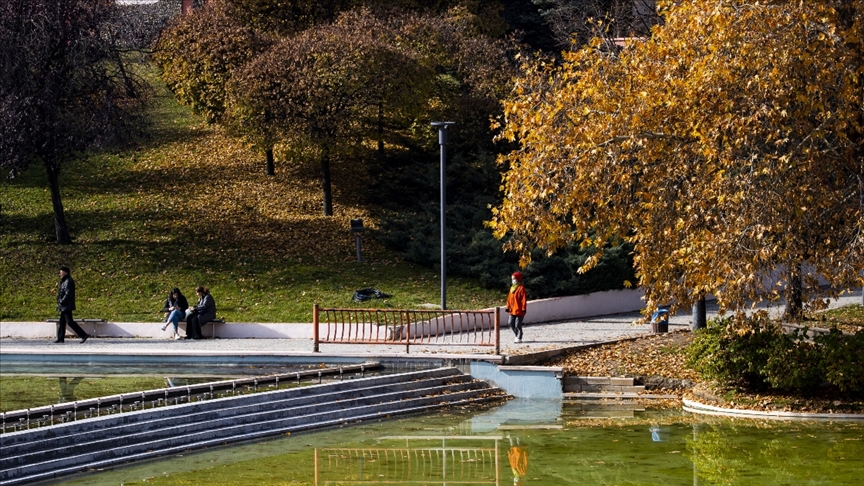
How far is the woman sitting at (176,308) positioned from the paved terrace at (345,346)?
36cm

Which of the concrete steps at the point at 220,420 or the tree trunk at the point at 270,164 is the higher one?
the tree trunk at the point at 270,164

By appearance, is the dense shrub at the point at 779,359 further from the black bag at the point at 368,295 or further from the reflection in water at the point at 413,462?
the black bag at the point at 368,295

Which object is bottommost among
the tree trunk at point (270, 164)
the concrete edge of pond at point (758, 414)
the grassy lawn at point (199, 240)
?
the concrete edge of pond at point (758, 414)

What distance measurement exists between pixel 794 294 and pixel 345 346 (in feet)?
29.8

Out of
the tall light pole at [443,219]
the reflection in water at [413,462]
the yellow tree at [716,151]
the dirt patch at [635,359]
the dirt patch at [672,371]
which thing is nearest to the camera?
the reflection in water at [413,462]

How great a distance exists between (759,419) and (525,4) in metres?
32.6

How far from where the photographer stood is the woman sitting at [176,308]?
1041 inches

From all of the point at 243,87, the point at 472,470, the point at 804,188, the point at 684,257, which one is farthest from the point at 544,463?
the point at 243,87

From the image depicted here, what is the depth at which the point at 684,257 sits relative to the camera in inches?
732

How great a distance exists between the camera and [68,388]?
21109 mm

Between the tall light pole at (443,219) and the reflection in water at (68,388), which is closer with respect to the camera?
the reflection in water at (68,388)

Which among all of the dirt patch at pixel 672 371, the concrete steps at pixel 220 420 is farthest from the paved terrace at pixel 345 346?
the concrete steps at pixel 220 420

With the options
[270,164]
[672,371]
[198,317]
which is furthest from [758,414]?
[270,164]

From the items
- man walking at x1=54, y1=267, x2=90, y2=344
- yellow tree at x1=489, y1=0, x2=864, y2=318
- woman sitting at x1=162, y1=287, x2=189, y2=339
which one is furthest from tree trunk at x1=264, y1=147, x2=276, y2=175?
yellow tree at x1=489, y1=0, x2=864, y2=318
